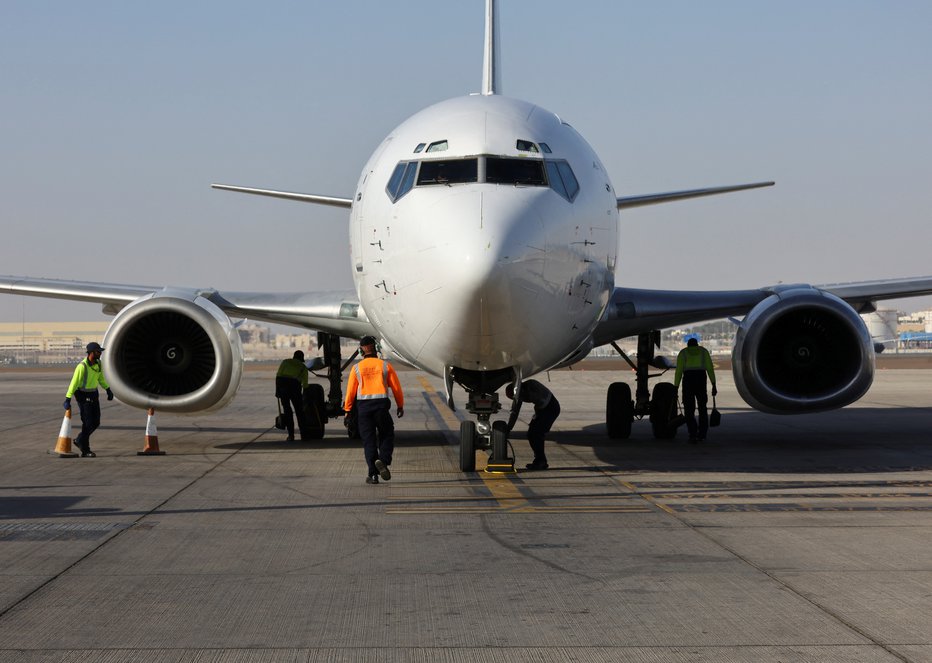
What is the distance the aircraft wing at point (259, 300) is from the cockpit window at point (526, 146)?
187 inches

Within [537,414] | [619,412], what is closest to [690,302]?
[619,412]

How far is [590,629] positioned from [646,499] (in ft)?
15.9

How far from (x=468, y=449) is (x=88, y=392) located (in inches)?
227

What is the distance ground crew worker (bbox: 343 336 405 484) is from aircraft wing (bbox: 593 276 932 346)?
4.28m

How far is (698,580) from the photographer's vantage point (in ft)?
21.7

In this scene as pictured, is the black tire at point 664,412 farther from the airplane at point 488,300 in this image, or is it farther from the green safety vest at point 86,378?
the green safety vest at point 86,378

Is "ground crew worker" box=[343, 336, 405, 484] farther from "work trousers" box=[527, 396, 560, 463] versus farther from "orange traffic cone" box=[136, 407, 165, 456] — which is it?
"orange traffic cone" box=[136, 407, 165, 456]

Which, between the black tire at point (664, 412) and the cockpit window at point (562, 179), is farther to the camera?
the black tire at point (664, 412)

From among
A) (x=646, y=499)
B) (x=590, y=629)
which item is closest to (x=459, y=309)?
(x=646, y=499)

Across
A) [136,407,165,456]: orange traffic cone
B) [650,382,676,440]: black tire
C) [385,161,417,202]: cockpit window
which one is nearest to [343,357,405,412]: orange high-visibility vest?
[385,161,417,202]: cockpit window

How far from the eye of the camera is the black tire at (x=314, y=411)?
17.0 metres

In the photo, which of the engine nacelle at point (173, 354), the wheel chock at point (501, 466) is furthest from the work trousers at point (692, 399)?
the engine nacelle at point (173, 354)

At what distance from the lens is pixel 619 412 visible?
17016mm

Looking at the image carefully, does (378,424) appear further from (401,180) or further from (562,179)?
(562,179)
